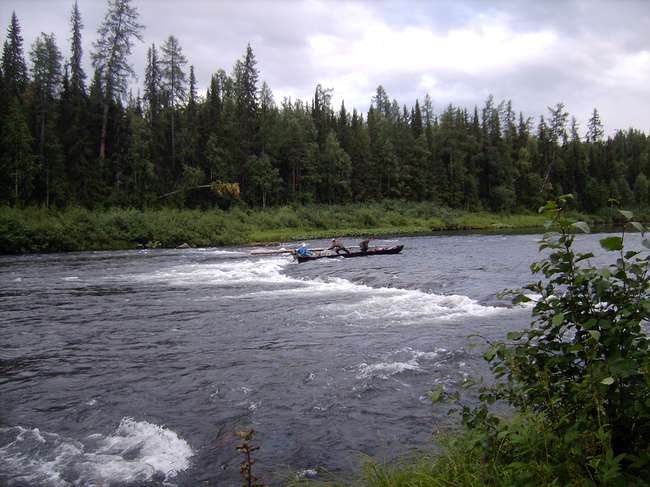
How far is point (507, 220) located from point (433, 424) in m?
72.6

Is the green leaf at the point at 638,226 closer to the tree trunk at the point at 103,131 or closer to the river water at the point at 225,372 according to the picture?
the river water at the point at 225,372

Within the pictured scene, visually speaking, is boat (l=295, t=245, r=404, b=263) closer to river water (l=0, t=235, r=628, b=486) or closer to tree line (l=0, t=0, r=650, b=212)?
river water (l=0, t=235, r=628, b=486)

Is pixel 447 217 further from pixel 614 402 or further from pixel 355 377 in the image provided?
pixel 614 402

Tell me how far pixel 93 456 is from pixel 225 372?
3.31 meters

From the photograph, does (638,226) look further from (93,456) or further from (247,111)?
(247,111)

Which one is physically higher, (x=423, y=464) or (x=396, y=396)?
(x=423, y=464)

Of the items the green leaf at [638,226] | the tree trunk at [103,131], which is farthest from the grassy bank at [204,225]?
the green leaf at [638,226]

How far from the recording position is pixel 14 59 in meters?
62.9

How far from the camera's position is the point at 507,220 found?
74625 mm

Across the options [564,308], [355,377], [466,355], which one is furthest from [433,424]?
[564,308]

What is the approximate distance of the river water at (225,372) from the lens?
6.33 m

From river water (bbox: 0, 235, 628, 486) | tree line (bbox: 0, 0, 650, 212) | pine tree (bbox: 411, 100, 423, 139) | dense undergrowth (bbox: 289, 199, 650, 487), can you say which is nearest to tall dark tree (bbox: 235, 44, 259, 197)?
tree line (bbox: 0, 0, 650, 212)

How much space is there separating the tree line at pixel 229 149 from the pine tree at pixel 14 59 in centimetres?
17

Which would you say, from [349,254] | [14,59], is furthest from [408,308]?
[14,59]
